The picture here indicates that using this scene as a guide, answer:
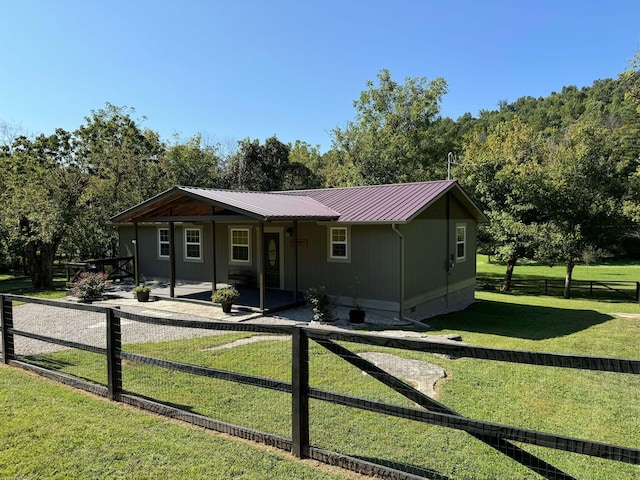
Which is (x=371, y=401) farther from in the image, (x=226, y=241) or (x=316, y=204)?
(x=226, y=241)

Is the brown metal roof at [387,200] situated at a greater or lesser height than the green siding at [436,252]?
greater

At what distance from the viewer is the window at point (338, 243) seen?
12125 millimetres

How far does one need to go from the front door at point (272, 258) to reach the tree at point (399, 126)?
55.0ft

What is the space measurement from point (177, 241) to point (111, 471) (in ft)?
44.5

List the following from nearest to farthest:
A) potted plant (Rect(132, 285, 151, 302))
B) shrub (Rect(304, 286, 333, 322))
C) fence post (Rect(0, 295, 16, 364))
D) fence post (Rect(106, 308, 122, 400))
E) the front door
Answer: fence post (Rect(106, 308, 122, 400)) → fence post (Rect(0, 295, 16, 364)) → shrub (Rect(304, 286, 333, 322)) → potted plant (Rect(132, 285, 151, 302)) → the front door

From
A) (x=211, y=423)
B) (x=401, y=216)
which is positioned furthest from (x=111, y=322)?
(x=401, y=216)

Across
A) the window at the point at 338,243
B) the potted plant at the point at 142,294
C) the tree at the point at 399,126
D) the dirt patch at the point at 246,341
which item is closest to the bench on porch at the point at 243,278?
the potted plant at the point at 142,294

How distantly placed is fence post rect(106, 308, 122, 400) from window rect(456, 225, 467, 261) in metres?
12.3

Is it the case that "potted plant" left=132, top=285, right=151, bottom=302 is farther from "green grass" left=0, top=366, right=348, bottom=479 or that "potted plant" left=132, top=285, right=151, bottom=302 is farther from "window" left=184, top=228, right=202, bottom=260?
"green grass" left=0, top=366, right=348, bottom=479

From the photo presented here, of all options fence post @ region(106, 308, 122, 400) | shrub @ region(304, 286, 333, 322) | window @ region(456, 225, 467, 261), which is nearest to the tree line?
window @ region(456, 225, 467, 261)

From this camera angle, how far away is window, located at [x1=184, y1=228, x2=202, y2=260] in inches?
607

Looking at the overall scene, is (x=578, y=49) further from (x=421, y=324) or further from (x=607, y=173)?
(x=421, y=324)

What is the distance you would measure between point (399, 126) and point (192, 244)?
22.7 meters

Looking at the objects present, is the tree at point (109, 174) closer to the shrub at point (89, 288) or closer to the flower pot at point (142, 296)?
the shrub at point (89, 288)
